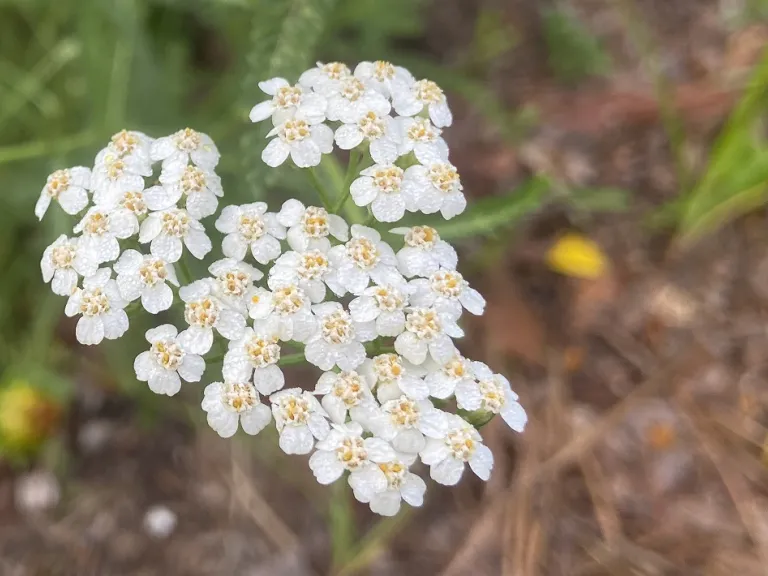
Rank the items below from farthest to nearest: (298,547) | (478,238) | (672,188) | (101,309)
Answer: (672,188)
(478,238)
(298,547)
(101,309)

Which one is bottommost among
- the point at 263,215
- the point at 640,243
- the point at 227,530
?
the point at 227,530

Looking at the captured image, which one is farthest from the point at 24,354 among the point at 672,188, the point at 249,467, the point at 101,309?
the point at 672,188

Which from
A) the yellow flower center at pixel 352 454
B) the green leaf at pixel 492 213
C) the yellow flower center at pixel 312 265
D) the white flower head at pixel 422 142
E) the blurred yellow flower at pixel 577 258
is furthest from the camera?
the blurred yellow flower at pixel 577 258

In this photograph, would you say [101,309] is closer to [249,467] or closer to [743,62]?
[249,467]

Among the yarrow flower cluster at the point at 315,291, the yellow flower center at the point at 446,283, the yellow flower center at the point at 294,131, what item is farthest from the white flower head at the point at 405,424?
the yellow flower center at the point at 294,131

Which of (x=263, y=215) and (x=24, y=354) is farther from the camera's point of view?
(x=24, y=354)

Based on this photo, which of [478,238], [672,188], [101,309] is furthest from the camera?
[672,188]

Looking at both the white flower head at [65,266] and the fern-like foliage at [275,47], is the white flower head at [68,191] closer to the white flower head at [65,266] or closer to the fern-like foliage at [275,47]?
the white flower head at [65,266]
